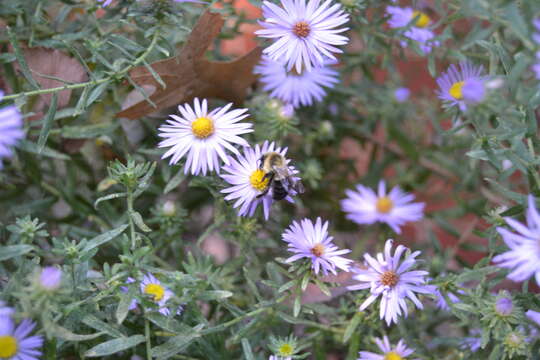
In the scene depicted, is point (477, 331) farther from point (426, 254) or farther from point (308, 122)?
point (308, 122)

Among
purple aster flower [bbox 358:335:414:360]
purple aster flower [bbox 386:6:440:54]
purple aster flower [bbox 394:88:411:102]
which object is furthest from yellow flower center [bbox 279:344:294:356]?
purple aster flower [bbox 394:88:411:102]

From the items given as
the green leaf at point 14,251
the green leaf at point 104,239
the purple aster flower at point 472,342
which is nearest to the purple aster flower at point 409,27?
the purple aster flower at point 472,342

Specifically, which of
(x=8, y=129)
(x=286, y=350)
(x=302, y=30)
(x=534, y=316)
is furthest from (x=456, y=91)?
(x=8, y=129)

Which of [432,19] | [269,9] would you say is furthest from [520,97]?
[432,19]

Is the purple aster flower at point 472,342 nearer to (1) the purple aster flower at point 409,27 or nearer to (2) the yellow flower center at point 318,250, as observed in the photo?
(2) the yellow flower center at point 318,250

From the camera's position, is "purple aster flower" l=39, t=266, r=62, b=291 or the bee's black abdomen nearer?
"purple aster flower" l=39, t=266, r=62, b=291

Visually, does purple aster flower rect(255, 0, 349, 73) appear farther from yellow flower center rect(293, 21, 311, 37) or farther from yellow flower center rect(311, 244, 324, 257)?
yellow flower center rect(311, 244, 324, 257)
